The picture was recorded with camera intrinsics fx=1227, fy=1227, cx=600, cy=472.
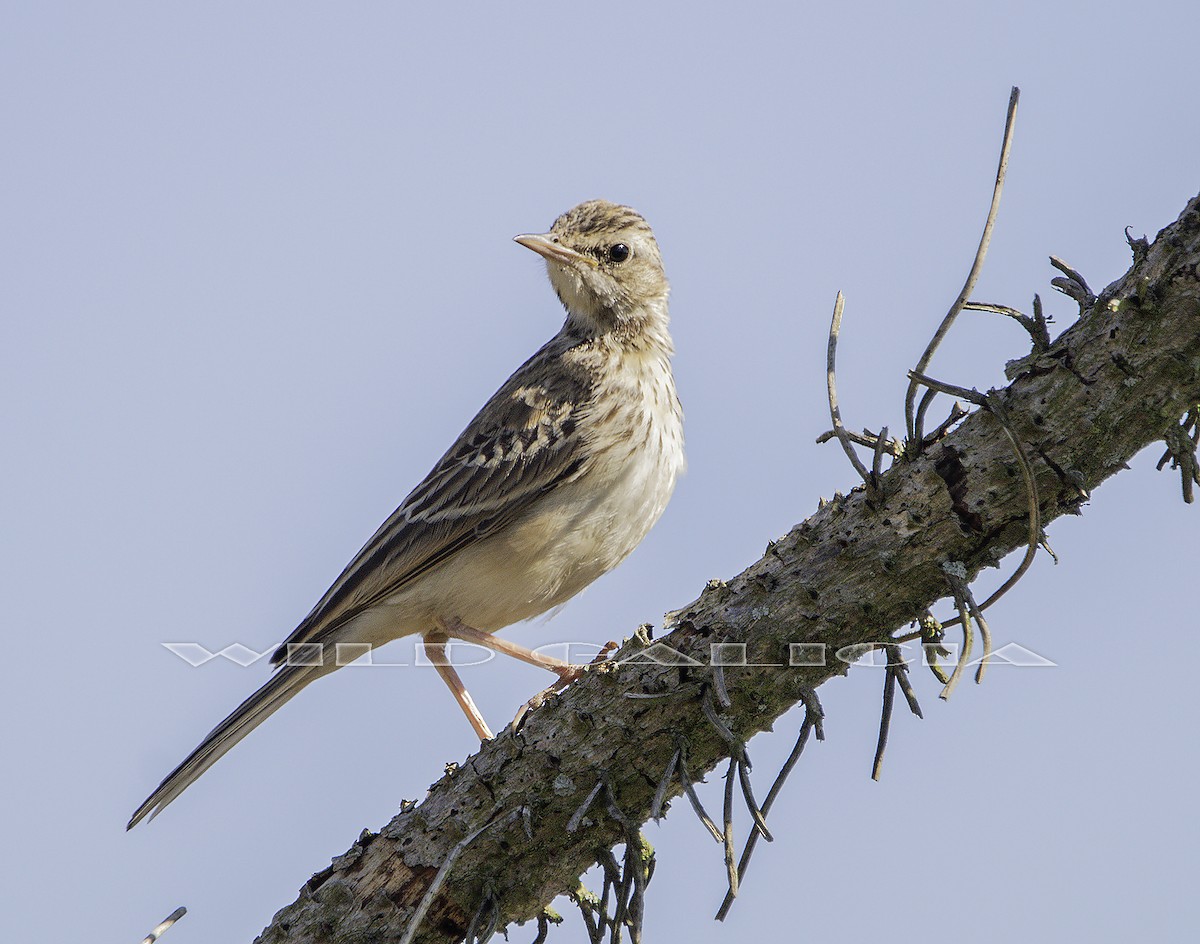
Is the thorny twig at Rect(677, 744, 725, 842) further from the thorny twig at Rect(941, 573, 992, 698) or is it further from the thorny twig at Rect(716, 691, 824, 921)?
the thorny twig at Rect(941, 573, 992, 698)

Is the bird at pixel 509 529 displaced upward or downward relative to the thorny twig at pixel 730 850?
upward

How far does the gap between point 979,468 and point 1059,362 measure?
0.44 m

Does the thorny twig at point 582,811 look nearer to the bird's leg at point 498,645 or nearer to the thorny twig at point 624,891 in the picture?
the thorny twig at point 624,891

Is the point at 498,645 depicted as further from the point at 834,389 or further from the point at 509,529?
the point at 834,389

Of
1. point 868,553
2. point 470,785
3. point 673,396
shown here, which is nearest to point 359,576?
point 673,396

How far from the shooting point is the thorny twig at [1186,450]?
399 centimetres

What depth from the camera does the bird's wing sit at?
7.61 m

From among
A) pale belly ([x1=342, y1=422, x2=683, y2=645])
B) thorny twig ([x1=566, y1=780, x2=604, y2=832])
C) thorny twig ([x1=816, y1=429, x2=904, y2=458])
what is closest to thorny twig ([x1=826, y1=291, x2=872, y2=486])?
thorny twig ([x1=816, y1=429, x2=904, y2=458])

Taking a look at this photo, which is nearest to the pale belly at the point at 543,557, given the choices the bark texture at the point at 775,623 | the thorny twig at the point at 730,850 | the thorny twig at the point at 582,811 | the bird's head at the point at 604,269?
the bird's head at the point at 604,269

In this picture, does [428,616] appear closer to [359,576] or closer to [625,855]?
[359,576]

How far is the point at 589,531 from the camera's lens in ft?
24.2

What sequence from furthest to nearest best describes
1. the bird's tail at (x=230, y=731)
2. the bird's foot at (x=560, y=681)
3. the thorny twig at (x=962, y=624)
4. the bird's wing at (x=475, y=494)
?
the bird's wing at (x=475, y=494), the bird's tail at (x=230, y=731), the bird's foot at (x=560, y=681), the thorny twig at (x=962, y=624)

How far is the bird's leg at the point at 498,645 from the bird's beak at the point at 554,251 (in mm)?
2738

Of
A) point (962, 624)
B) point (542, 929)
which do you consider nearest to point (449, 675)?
point (542, 929)
